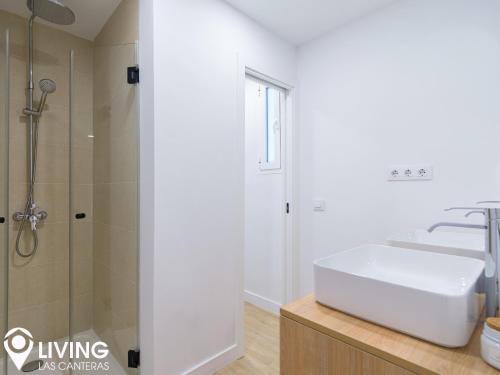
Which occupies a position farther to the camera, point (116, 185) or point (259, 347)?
point (259, 347)

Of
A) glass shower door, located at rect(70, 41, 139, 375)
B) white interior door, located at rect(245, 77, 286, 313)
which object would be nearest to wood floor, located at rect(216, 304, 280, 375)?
white interior door, located at rect(245, 77, 286, 313)

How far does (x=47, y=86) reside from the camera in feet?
6.39

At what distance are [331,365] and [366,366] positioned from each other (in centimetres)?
11

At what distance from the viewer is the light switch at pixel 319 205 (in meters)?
2.24

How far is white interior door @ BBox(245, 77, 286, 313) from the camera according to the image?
8.22ft

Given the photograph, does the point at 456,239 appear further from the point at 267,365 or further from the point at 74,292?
the point at 74,292

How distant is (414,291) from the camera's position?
2.47 ft

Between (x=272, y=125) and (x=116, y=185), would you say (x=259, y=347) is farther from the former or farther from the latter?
(x=272, y=125)

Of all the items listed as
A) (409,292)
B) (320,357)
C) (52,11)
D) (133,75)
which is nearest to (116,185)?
(133,75)

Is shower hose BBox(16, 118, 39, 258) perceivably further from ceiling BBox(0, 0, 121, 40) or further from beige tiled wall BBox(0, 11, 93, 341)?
ceiling BBox(0, 0, 121, 40)

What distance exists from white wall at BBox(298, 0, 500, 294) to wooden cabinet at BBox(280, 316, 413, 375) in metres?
1.31

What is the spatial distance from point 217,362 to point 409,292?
147 centimetres

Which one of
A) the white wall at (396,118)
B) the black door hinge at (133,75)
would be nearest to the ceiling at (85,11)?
the black door hinge at (133,75)

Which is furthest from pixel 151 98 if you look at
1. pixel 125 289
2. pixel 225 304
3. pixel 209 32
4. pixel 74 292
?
pixel 74 292
